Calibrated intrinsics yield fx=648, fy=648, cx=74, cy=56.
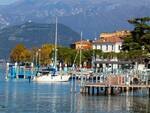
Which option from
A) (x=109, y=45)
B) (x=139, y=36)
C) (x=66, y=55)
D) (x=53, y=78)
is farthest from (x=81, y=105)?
(x=109, y=45)

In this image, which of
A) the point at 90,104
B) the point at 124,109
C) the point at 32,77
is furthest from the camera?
the point at 32,77

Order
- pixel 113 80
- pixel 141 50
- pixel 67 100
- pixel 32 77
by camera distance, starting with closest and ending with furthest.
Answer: pixel 67 100 → pixel 113 80 → pixel 141 50 → pixel 32 77

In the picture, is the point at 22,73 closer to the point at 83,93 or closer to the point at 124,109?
the point at 83,93

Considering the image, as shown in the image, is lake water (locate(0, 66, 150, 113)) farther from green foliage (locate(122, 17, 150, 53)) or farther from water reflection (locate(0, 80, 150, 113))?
green foliage (locate(122, 17, 150, 53))

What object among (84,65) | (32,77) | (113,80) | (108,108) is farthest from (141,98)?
(84,65)

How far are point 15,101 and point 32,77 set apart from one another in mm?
66046

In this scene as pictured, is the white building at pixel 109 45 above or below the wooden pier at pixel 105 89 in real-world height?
above

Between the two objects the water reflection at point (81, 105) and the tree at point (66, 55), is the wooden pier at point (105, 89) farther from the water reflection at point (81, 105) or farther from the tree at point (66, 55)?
the tree at point (66, 55)

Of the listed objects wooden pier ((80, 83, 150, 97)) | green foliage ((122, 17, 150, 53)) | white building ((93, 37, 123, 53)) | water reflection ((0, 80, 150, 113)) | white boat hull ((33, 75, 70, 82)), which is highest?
white building ((93, 37, 123, 53))

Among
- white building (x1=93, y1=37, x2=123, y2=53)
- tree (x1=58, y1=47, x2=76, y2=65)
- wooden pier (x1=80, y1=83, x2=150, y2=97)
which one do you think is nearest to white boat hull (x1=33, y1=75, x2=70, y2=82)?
wooden pier (x1=80, y1=83, x2=150, y2=97)

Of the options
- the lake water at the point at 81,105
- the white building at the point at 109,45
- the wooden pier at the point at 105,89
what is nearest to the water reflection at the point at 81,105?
the lake water at the point at 81,105

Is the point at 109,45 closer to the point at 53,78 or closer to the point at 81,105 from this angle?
the point at 53,78

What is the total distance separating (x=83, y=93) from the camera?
273ft

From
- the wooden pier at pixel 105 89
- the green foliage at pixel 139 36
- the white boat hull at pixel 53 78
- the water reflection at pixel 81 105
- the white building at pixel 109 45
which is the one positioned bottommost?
the water reflection at pixel 81 105
